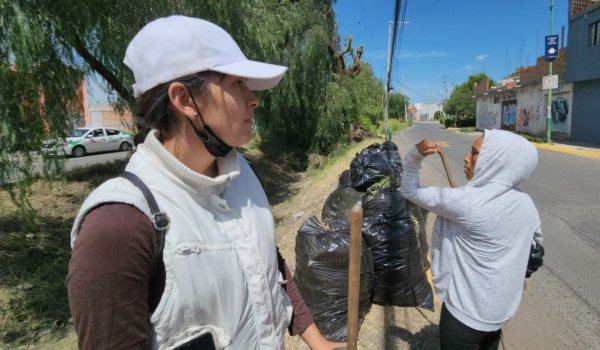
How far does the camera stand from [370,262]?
3.21 m

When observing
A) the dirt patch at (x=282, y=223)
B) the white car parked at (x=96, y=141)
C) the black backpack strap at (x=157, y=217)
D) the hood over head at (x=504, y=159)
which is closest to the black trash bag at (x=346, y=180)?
the dirt patch at (x=282, y=223)

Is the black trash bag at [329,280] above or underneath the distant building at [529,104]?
underneath

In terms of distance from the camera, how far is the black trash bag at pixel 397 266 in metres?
3.33

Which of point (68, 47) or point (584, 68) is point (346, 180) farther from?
point (584, 68)

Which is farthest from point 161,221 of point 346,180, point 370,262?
point 346,180

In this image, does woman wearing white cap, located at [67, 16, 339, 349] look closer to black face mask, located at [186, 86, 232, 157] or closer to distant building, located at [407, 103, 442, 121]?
black face mask, located at [186, 86, 232, 157]

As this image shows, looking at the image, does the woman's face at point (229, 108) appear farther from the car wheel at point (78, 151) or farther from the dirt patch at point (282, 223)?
the car wheel at point (78, 151)

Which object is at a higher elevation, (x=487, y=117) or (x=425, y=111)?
(x=425, y=111)

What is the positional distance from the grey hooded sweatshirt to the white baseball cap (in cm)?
140

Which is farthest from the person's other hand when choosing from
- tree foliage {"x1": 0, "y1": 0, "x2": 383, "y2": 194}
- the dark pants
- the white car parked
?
the white car parked

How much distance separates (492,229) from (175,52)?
1.70 metres

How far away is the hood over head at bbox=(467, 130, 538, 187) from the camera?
1884mm

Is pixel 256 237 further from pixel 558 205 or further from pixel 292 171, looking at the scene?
pixel 292 171

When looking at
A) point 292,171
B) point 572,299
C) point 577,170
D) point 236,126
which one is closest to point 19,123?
point 236,126
